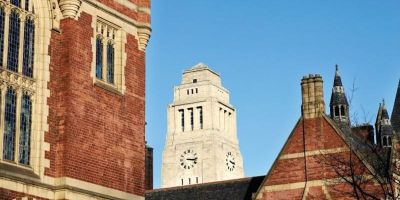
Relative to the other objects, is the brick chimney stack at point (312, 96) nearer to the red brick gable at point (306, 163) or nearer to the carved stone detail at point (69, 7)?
the red brick gable at point (306, 163)

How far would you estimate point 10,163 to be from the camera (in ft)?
77.0

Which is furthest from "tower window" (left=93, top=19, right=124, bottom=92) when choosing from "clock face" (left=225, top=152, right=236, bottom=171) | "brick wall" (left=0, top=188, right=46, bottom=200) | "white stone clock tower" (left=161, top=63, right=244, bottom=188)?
"clock face" (left=225, top=152, right=236, bottom=171)

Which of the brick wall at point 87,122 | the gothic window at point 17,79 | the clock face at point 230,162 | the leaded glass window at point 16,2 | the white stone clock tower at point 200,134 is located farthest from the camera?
the clock face at point 230,162

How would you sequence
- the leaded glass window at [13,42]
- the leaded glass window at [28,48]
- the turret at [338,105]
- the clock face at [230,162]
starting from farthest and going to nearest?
the clock face at [230,162] → the turret at [338,105] → the leaded glass window at [28,48] → the leaded glass window at [13,42]

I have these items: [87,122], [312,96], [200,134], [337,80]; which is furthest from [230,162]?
[87,122]

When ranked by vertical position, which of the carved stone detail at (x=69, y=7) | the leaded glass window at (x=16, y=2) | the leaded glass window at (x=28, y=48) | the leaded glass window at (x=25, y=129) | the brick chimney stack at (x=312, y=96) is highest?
the brick chimney stack at (x=312, y=96)

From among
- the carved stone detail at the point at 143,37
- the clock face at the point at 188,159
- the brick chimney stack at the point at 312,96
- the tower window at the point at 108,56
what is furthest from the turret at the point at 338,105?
the clock face at the point at 188,159

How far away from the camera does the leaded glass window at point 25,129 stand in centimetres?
2412

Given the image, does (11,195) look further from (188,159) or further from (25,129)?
(188,159)

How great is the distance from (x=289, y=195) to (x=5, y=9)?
76.0ft

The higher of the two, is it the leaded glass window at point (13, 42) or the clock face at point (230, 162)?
the clock face at point (230, 162)

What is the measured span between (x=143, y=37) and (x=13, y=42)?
5969 millimetres

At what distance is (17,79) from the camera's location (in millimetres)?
24391

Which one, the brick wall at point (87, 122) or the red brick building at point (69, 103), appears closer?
the red brick building at point (69, 103)
